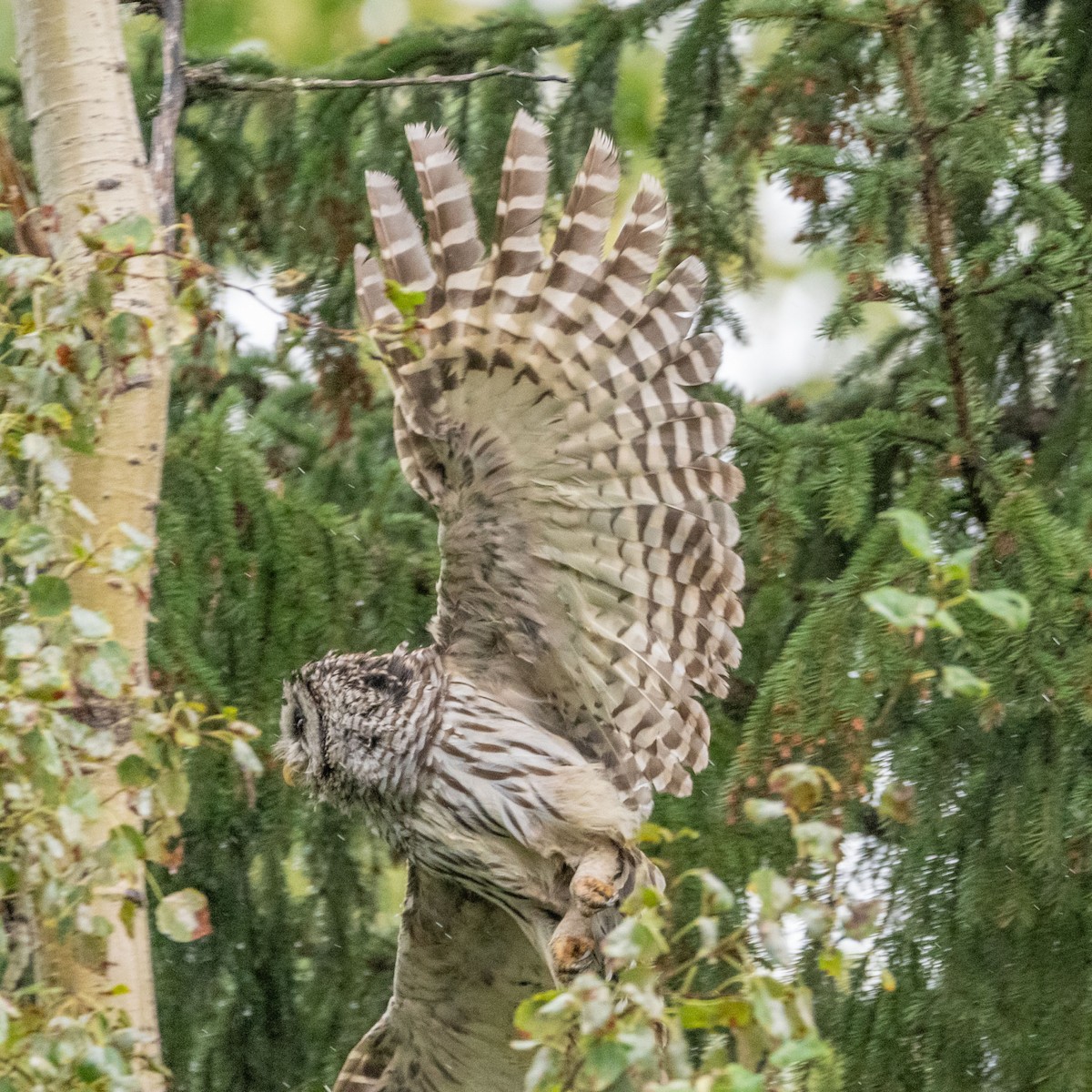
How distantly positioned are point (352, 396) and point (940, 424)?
1536 mm

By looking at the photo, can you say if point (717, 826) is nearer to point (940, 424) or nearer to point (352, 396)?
point (940, 424)

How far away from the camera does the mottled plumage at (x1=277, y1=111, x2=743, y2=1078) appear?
3148mm

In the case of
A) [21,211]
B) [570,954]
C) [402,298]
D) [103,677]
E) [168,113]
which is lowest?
[570,954]

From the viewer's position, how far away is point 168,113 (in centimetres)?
279

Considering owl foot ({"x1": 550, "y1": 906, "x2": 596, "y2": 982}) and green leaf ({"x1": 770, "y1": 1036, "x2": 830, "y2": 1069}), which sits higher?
Result: green leaf ({"x1": 770, "y1": 1036, "x2": 830, "y2": 1069})

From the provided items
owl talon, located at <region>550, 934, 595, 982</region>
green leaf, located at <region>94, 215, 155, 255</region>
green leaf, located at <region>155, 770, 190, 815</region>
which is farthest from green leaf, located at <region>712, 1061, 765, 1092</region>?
owl talon, located at <region>550, 934, 595, 982</region>

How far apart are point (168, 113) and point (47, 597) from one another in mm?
1270

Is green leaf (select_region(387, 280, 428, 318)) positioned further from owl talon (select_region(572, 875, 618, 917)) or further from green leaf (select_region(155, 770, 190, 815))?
owl talon (select_region(572, 875, 618, 917))

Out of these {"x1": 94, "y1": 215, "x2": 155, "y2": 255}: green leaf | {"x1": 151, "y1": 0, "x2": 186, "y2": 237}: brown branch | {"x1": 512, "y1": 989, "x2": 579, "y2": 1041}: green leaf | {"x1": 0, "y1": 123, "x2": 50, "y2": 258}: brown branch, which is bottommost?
{"x1": 512, "y1": 989, "x2": 579, "y2": 1041}: green leaf

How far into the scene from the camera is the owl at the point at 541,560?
315cm

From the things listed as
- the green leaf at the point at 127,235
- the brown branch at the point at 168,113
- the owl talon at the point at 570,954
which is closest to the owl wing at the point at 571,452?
the brown branch at the point at 168,113

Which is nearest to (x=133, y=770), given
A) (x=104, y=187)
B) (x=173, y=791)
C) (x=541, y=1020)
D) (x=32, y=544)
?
(x=173, y=791)

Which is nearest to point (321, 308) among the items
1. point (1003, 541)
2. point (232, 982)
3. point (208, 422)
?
point (208, 422)

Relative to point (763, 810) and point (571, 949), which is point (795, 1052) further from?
point (571, 949)
